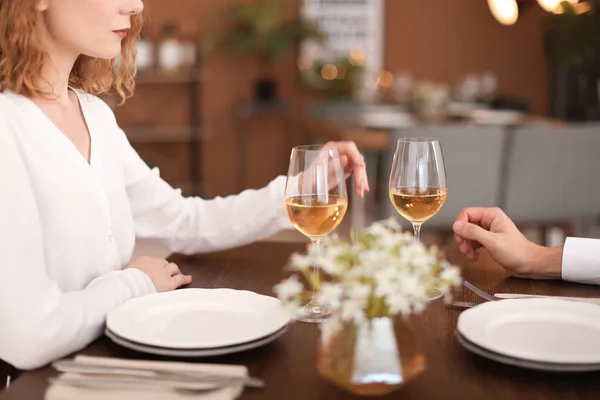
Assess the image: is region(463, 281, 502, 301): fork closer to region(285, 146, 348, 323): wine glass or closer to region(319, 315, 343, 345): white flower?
region(285, 146, 348, 323): wine glass

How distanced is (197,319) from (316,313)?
18 cm

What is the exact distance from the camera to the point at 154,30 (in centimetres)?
644

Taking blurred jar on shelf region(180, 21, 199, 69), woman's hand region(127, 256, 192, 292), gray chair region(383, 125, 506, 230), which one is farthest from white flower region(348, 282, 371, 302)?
blurred jar on shelf region(180, 21, 199, 69)

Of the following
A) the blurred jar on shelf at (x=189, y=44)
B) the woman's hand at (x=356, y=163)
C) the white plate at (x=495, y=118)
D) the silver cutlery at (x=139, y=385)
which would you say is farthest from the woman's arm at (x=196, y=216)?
the blurred jar on shelf at (x=189, y=44)

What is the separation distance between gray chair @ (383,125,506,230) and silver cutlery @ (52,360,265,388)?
2.73 metres

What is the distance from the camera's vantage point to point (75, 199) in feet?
4.31

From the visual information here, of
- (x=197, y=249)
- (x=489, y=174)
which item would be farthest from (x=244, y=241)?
(x=489, y=174)

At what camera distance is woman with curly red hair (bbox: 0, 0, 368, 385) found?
3.48ft

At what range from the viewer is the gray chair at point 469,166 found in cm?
362

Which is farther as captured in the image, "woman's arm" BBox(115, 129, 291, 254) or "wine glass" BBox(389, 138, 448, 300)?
"woman's arm" BBox(115, 129, 291, 254)

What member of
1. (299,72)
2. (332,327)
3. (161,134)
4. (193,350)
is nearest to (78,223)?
(193,350)

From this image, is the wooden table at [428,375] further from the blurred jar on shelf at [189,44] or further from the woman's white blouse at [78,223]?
the blurred jar on shelf at [189,44]

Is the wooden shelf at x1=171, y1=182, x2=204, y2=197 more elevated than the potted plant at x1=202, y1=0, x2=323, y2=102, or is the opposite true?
the potted plant at x1=202, y1=0, x2=323, y2=102

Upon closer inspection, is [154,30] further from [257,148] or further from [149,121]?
[257,148]
